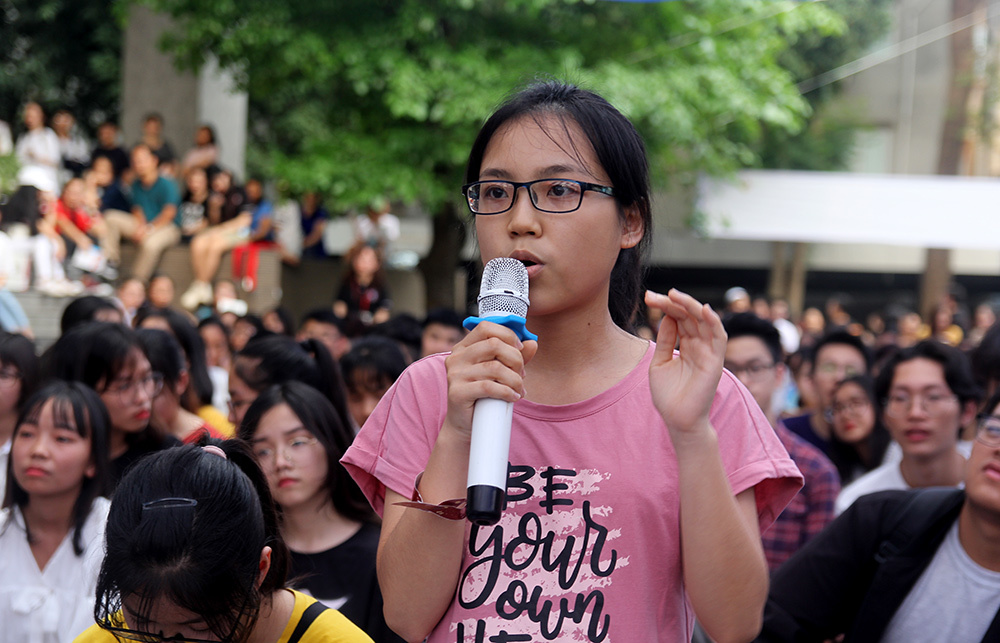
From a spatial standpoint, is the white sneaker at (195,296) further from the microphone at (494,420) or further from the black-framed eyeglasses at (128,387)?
the microphone at (494,420)

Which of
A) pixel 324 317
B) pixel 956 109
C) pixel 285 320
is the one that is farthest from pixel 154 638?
pixel 956 109

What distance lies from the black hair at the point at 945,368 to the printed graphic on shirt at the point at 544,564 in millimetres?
3204

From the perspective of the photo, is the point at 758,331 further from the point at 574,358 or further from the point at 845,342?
the point at 574,358

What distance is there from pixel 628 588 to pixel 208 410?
4.07 metres

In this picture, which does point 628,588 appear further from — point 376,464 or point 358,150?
point 358,150

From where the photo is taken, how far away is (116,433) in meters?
4.24

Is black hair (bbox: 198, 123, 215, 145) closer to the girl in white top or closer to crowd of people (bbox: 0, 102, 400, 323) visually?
crowd of people (bbox: 0, 102, 400, 323)

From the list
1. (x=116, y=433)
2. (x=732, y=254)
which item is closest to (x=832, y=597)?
(x=116, y=433)

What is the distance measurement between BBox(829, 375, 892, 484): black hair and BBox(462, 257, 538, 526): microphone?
415cm

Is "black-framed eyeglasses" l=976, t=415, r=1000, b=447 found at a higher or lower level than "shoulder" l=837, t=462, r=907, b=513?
higher

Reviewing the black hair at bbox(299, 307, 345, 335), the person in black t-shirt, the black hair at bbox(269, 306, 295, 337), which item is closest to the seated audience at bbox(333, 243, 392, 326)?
the black hair at bbox(269, 306, 295, 337)

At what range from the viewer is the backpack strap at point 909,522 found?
2924mm

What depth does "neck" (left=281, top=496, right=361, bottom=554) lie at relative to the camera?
3586mm

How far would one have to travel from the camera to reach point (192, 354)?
5.77 metres
